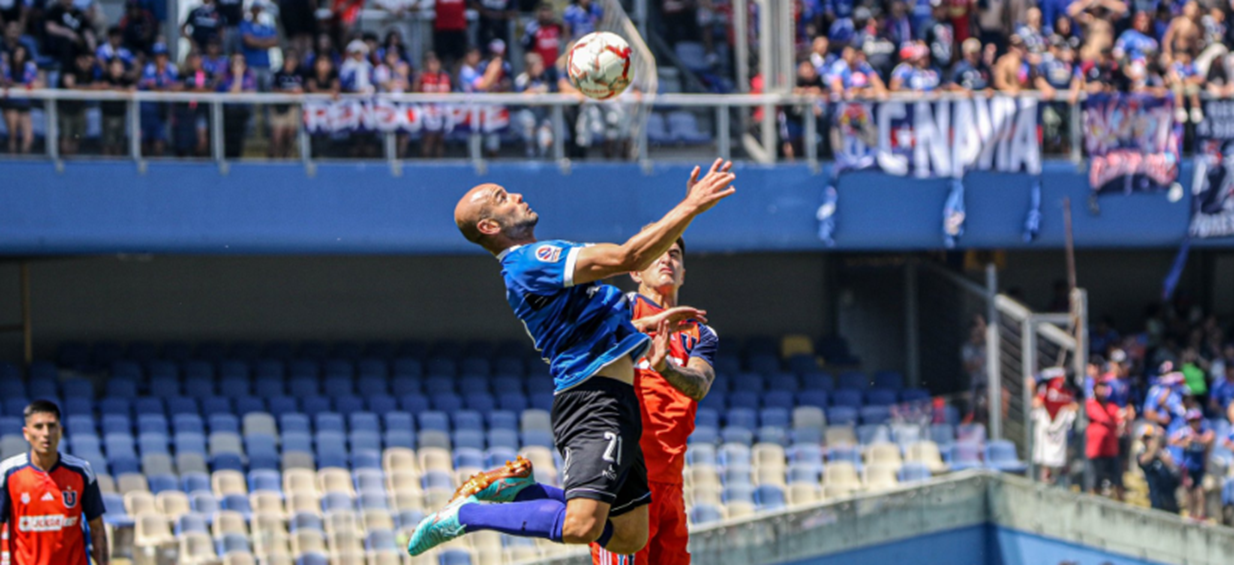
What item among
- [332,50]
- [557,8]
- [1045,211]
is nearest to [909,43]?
[1045,211]

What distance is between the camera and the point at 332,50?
741 inches

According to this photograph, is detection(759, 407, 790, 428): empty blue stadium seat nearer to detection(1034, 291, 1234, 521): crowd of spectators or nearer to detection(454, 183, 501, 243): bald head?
detection(1034, 291, 1234, 521): crowd of spectators

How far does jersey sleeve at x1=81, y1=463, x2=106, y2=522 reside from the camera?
9359mm

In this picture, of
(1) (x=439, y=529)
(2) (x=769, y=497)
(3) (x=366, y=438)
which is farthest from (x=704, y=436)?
(1) (x=439, y=529)

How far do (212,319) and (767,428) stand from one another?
8.71 m

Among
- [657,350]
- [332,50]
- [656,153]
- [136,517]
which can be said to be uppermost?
[332,50]

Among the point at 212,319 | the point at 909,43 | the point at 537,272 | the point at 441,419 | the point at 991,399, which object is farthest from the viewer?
the point at 212,319

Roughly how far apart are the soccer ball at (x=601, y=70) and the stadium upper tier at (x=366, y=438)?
6.32 metres

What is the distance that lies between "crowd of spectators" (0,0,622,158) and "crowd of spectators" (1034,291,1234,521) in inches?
251

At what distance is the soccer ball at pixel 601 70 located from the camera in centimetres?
943

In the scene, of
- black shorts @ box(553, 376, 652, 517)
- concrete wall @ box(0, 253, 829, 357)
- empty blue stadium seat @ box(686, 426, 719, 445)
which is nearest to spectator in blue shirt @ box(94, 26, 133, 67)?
concrete wall @ box(0, 253, 829, 357)

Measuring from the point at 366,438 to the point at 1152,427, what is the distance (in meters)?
9.05

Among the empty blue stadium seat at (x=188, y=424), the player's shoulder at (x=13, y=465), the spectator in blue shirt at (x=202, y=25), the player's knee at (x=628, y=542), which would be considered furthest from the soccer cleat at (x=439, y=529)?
the spectator in blue shirt at (x=202, y=25)

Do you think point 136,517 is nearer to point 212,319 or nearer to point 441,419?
point 441,419
